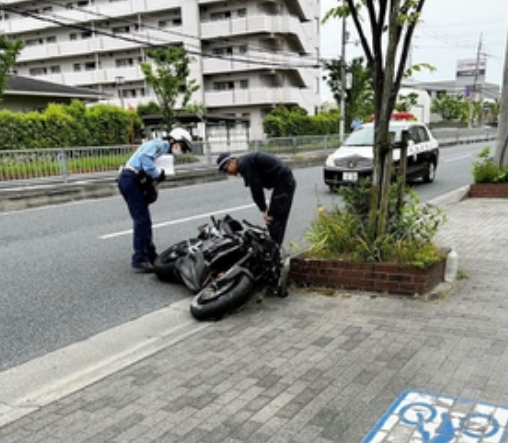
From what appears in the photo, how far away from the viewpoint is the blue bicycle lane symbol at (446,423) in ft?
7.89

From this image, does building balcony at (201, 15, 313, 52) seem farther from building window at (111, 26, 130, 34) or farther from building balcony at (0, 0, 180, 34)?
building window at (111, 26, 130, 34)

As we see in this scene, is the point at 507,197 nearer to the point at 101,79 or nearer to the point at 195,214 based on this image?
the point at 195,214

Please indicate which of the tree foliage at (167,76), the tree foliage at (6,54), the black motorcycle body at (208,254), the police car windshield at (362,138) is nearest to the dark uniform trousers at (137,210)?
the black motorcycle body at (208,254)

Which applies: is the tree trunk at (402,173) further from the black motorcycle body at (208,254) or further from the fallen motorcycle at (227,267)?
the black motorcycle body at (208,254)

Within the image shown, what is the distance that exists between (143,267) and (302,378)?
10.7ft

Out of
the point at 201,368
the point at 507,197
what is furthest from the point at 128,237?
the point at 507,197

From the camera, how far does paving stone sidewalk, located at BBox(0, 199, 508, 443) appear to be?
2.54 m

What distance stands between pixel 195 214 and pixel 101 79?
4120 centimetres

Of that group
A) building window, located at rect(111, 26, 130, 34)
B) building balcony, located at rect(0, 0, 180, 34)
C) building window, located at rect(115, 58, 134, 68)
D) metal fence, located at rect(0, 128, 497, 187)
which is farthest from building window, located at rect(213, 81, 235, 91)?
metal fence, located at rect(0, 128, 497, 187)

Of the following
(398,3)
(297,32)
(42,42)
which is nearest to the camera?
(398,3)

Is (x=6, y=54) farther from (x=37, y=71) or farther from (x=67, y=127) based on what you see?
(x=37, y=71)

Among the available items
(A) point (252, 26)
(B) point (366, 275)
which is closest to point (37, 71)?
(A) point (252, 26)

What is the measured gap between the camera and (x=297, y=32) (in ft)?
135

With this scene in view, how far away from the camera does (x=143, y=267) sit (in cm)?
582
